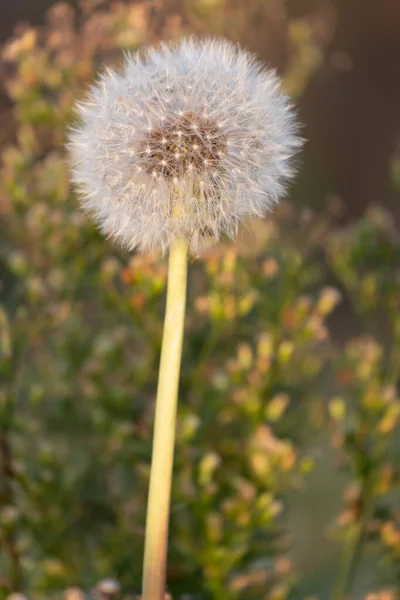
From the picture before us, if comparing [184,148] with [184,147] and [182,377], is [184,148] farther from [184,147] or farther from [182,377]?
[182,377]

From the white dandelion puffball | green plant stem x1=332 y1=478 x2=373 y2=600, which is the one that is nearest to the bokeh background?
green plant stem x1=332 y1=478 x2=373 y2=600

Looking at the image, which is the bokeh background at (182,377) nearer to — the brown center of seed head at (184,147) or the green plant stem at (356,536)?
the green plant stem at (356,536)

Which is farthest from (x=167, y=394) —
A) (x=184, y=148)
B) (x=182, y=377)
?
(x=182, y=377)

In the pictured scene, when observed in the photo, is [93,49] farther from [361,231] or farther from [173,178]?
[173,178]

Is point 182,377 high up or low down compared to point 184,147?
up

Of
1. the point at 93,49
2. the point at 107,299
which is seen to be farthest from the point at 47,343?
the point at 93,49

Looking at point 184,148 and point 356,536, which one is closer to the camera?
point 184,148

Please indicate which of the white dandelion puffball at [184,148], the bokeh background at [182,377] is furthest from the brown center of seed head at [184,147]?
the bokeh background at [182,377]
